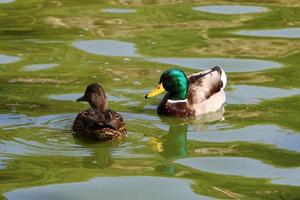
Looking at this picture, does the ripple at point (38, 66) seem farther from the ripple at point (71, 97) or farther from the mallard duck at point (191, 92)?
the mallard duck at point (191, 92)

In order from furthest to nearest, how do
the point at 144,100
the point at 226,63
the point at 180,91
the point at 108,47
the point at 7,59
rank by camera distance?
the point at 108,47
the point at 226,63
the point at 7,59
the point at 180,91
the point at 144,100

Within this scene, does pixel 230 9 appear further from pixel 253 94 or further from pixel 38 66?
pixel 253 94

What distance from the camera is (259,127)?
12234 mm

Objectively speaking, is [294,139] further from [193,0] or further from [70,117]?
[193,0]

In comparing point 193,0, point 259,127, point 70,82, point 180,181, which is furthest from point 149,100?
point 193,0

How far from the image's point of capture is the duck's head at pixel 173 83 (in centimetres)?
1359

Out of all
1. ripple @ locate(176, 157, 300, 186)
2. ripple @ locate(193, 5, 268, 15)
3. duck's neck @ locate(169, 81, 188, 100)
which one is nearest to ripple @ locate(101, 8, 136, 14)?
ripple @ locate(193, 5, 268, 15)

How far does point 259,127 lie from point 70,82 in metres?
2.94

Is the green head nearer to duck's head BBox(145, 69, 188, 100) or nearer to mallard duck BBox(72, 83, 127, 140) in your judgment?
duck's head BBox(145, 69, 188, 100)

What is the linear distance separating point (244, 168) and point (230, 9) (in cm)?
808

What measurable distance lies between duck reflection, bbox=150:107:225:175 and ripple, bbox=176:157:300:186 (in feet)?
0.72

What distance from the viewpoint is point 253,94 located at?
→ 13.8 metres

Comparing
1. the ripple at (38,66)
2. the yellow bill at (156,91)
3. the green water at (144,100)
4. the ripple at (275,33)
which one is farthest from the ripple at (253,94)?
the ripple at (275,33)

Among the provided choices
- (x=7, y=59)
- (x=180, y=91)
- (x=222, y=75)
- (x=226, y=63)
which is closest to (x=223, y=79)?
(x=222, y=75)
